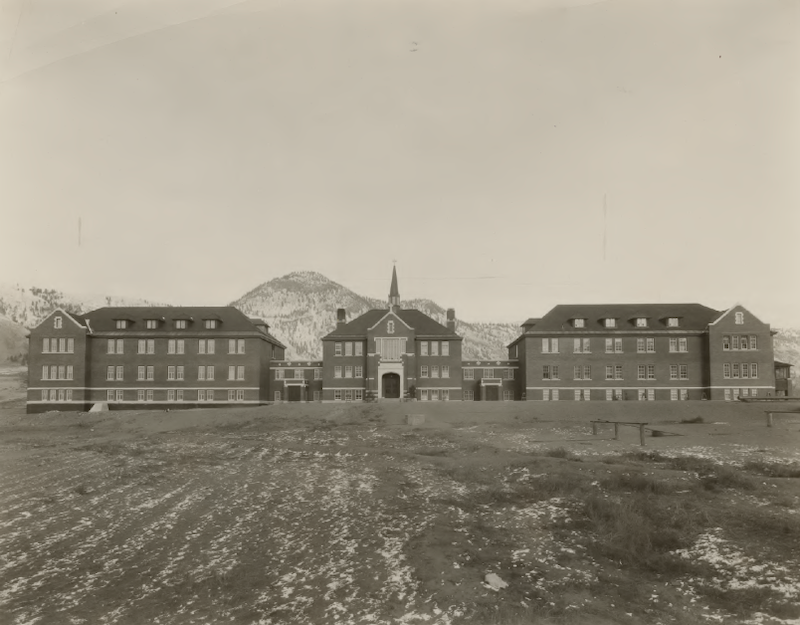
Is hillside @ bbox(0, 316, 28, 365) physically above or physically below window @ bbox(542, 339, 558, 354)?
above

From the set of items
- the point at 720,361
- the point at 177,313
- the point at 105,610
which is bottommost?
the point at 105,610

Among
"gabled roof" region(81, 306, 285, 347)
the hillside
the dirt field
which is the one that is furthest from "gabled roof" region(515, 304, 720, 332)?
the hillside

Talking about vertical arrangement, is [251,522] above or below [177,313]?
below

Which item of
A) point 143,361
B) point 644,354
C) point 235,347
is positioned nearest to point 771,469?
point 644,354

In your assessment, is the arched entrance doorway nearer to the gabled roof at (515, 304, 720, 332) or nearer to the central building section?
the central building section

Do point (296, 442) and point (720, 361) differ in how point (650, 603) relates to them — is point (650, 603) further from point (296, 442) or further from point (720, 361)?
point (720, 361)

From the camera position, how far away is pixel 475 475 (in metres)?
20.1

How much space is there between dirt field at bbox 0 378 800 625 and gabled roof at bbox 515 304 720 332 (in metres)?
39.1

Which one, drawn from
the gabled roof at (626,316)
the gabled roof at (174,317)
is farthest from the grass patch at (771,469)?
the gabled roof at (174,317)

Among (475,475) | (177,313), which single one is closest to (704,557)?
(475,475)

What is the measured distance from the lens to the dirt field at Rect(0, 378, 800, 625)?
32.8 ft

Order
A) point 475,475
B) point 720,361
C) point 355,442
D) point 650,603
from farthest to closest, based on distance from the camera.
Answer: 1. point 720,361
2. point 355,442
3. point 475,475
4. point 650,603

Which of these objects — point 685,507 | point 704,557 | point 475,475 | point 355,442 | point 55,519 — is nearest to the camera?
point 704,557

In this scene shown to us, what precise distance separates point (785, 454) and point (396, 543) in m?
18.0
